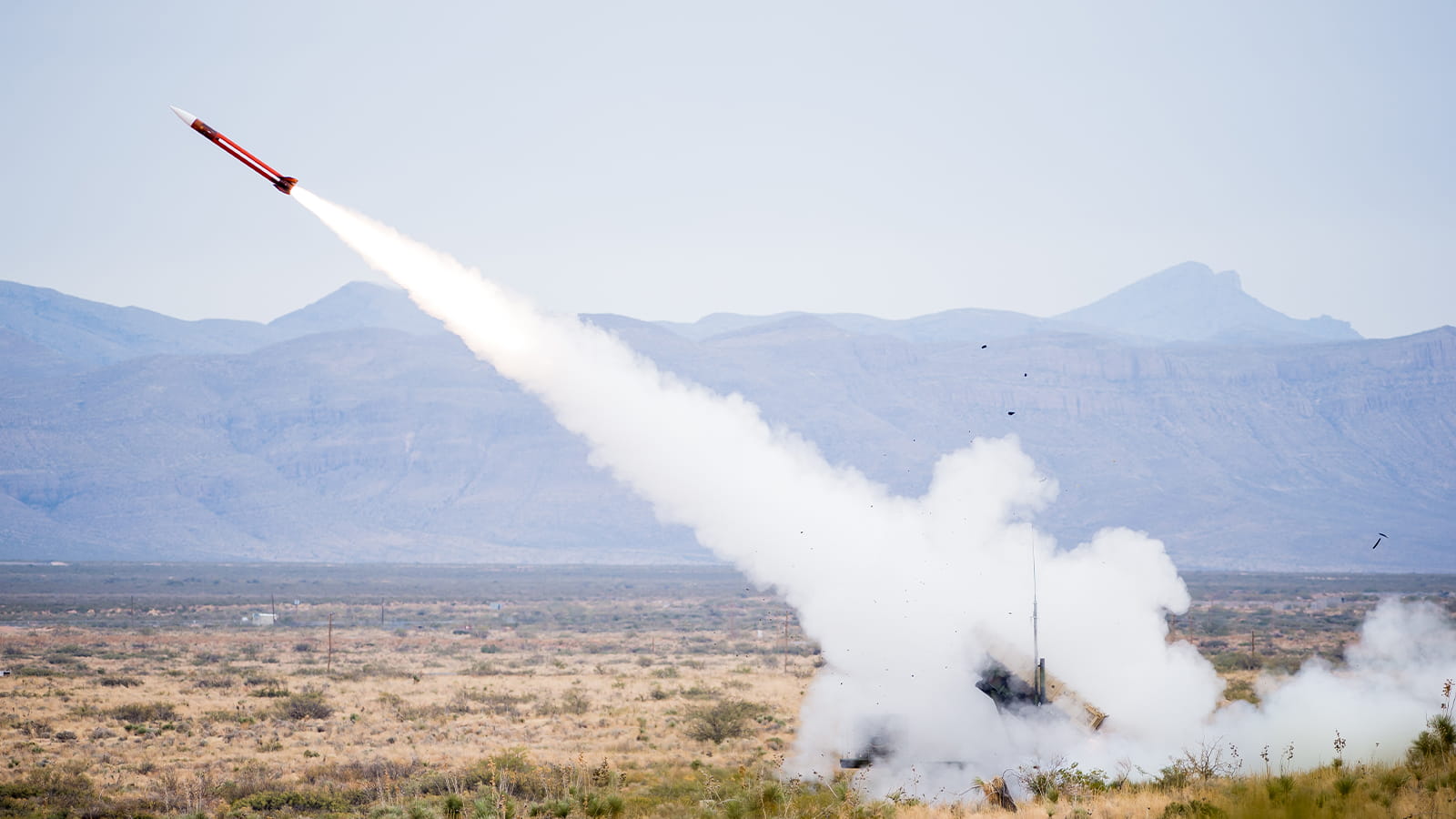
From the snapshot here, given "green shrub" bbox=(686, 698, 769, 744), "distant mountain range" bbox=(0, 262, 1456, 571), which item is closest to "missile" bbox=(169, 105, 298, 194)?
"green shrub" bbox=(686, 698, 769, 744)

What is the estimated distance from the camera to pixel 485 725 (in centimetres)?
3294

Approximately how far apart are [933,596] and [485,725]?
13.0 meters

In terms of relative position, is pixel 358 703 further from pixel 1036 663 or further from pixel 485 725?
pixel 1036 663

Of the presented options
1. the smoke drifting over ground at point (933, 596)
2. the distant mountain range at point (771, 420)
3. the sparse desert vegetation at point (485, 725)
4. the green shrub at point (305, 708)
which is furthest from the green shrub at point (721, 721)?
the distant mountain range at point (771, 420)

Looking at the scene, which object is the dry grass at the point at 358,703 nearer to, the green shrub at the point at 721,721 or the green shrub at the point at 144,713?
the green shrub at the point at 144,713

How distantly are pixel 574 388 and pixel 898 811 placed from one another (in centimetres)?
1680

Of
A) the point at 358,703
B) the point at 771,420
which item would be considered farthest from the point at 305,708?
the point at 771,420

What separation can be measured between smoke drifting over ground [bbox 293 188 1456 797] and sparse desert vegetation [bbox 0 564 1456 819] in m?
1.38

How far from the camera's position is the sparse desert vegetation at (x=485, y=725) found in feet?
63.0

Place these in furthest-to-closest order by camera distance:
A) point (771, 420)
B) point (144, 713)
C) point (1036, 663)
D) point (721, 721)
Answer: point (771, 420) → point (144, 713) → point (721, 721) → point (1036, 663)

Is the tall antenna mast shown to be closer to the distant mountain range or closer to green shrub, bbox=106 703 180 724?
green shrub, bbox=106 703 180 724

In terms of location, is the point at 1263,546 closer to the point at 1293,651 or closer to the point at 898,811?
the point at 1293,651

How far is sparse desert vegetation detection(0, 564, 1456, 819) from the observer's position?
63.0 feet

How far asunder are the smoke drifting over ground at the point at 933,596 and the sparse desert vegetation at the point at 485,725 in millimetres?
1379
